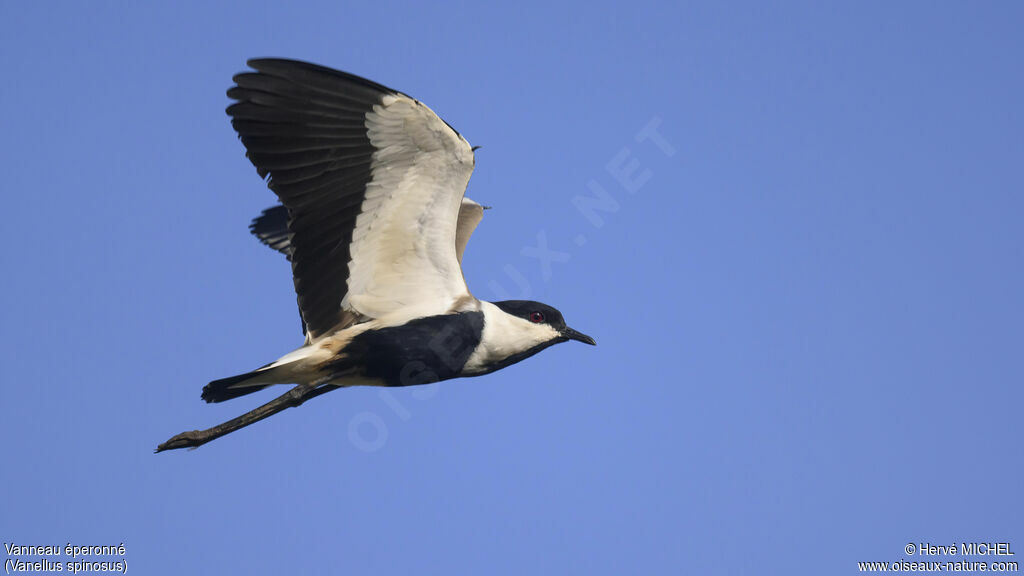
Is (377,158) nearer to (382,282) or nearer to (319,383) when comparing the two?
(382,282)

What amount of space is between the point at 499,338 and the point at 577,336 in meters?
1.02

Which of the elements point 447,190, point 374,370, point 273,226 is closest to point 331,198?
point 447,190

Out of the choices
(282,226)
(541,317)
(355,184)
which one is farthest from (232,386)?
(282,226)

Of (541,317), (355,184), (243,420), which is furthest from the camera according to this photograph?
(541,317)

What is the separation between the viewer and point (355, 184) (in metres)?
8.42

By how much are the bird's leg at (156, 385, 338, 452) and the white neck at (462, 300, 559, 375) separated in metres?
1.52

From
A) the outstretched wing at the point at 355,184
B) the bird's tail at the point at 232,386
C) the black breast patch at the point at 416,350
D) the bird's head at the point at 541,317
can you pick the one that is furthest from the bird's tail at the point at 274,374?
the bird's head at the point at 541,317

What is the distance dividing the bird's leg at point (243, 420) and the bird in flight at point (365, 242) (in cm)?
1

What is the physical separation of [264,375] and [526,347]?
2.43m

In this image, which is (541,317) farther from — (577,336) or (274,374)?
(274,374)

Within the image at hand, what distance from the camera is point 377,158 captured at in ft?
27.2

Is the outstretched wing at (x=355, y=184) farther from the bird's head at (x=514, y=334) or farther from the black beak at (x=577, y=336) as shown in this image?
the black beak at (x=577, y=336)

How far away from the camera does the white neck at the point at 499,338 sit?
8875 millimetres

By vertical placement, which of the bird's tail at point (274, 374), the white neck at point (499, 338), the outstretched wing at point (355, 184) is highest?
the outstretched wing at point (355, 184)
